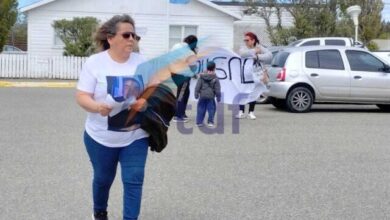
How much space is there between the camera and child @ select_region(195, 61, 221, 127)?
11773 millimetres

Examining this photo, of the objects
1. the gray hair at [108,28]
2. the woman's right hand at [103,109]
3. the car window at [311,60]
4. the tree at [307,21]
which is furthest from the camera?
the tree at [307,21]

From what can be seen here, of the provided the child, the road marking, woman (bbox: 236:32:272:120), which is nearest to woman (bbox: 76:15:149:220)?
the child

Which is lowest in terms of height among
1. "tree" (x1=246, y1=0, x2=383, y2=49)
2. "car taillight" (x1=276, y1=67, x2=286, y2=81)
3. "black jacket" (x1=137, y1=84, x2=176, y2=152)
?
"black jacket" (x1=137, y1=84, x2=176, y2=152)

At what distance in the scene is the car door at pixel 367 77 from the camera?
14.8 meters

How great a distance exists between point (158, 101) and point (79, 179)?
264 cm

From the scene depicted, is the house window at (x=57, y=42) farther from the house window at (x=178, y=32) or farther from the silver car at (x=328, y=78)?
the silver car at (x=328, y=78)

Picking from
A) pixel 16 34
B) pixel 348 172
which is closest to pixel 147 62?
pixel 348 172

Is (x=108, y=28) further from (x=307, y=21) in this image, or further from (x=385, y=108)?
(x=307, y=21)

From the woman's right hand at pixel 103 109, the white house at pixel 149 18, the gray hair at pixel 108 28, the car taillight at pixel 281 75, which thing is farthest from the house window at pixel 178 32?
the woman's right hand at pixel 103 109

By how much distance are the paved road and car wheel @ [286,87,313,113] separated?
1.97 meters

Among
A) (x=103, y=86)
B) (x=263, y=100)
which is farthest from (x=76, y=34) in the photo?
(x=103, y=86)

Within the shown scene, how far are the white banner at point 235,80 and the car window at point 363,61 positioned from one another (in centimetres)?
312

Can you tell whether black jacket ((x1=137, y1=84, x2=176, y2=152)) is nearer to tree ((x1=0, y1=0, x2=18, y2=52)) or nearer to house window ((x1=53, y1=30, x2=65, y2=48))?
tree ((x1=0, y1=0, x2=18, y2=52))

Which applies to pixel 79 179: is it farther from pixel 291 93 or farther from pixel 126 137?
pixel 291 93
